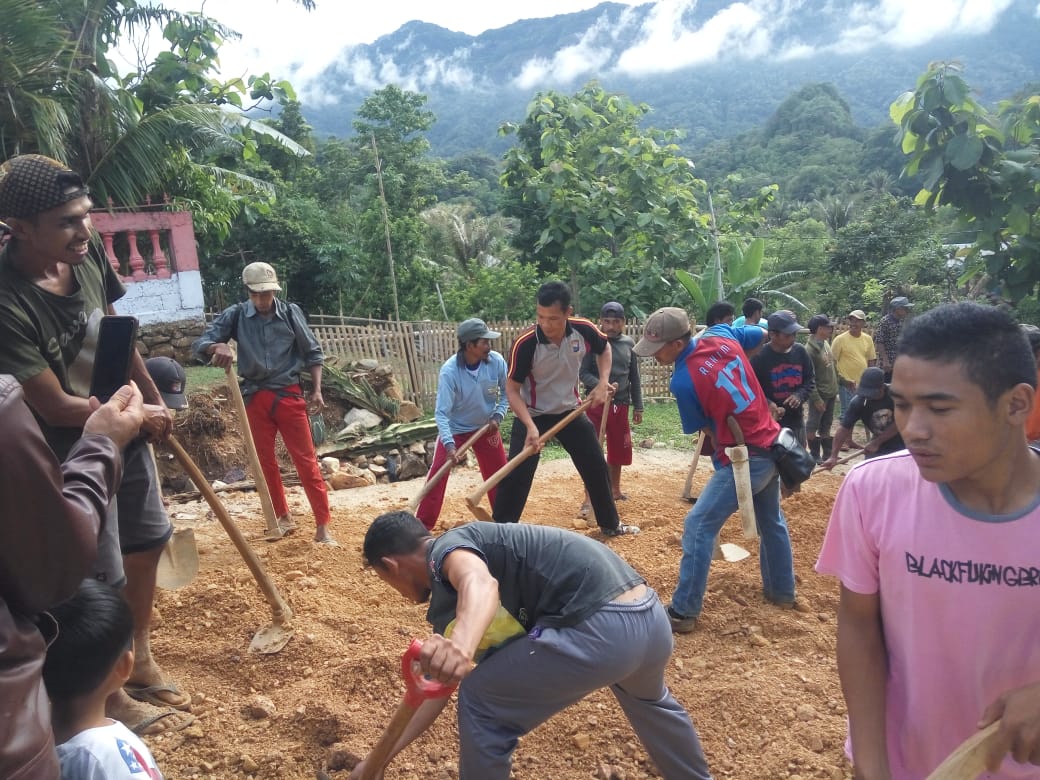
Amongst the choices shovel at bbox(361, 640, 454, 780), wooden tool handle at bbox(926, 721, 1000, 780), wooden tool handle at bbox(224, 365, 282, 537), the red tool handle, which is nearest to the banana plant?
wooden tool handle at bbox(224, 365, 282, 537)

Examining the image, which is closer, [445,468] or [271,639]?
[271,639]

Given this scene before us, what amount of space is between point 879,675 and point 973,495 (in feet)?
1.41

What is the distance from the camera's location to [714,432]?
13.4ft

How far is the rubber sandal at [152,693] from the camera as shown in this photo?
3197 mm

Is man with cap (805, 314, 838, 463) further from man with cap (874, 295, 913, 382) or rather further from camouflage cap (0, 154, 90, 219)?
camouflage cap (0, 154, 90, 219)

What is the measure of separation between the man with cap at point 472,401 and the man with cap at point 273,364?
838mm

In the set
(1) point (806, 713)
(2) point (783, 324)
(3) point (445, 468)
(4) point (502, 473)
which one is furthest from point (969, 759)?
(2) point (783, 324)

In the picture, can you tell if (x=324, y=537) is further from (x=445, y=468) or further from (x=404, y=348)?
(x=404, y=348)

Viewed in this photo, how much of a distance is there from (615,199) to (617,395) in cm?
849

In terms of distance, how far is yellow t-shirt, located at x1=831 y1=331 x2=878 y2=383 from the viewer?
851 centimetres

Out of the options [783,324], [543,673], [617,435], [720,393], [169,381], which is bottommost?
[617,435]

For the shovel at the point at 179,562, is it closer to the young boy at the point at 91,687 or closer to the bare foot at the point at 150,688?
the bare foot at the point at 150,688

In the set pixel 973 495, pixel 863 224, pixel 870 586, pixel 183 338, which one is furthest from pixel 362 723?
pixel 863 224

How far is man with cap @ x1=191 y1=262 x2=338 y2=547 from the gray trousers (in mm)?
3099
